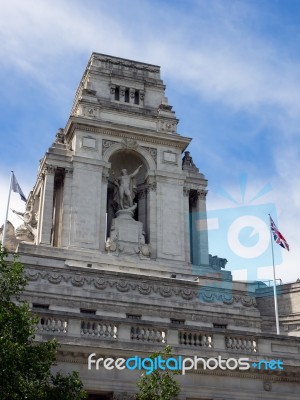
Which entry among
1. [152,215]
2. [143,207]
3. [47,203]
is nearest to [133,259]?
[152,215]

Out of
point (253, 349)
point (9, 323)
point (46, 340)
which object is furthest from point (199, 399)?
point (9, 323)

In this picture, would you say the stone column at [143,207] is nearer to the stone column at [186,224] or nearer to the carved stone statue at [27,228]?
the stone column at [186,224]

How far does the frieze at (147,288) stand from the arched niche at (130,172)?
1039 centimetres

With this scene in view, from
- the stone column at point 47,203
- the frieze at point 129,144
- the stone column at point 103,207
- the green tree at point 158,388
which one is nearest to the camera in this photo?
the green tree at point 158,388

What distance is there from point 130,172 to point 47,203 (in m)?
8.33

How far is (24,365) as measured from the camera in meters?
21.2

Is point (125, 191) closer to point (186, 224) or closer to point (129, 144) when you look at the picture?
point (129, 144)

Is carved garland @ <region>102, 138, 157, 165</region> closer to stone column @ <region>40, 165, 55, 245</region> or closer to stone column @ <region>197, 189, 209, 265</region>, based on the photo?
stone column @ <region>40, 165, 55, 245</region>

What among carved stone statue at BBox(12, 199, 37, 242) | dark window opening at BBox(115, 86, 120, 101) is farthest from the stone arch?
carved stone statue at BBox(12, 199, 37, 242)

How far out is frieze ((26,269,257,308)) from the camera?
39.9m

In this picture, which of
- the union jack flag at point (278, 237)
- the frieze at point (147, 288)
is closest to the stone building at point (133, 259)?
the frieze at point (147, 288)

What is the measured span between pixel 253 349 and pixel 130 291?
571 inches

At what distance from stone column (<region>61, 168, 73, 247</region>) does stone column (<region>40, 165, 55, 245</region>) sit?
130cm

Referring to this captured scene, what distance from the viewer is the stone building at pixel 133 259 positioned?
1029 inches
